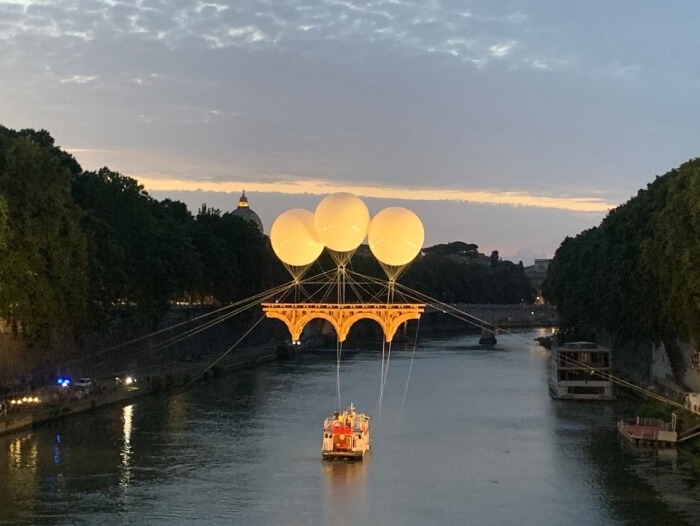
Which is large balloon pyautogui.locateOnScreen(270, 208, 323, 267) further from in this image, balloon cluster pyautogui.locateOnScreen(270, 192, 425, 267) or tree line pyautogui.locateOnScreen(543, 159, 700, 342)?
tree line pyautogui.locateOnScreen(543, 159, 700, 342)

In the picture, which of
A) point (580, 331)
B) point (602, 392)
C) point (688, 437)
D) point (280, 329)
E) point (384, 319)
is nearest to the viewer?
point (384, 319)

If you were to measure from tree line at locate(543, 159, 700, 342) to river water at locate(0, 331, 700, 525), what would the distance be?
3.99 metres

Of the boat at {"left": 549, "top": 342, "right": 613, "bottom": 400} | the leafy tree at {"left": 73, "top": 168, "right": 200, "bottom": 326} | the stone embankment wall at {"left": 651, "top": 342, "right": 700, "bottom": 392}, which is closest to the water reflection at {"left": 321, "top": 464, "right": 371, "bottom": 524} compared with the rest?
the stone embankment wall at {"left": 651, "top": 342, "right": 700, "bottom": 392}

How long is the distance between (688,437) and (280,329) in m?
50.4

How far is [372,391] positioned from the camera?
4862 cm

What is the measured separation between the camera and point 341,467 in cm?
3109

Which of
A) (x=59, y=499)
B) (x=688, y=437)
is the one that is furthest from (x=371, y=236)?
(x=688, y=437)

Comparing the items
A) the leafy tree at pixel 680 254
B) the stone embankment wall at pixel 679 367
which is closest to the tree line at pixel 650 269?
the leafy tree at pixel 680 254

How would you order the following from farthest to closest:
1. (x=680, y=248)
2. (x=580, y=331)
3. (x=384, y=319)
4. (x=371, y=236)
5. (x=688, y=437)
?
(x=580, y=331) → (x=680, y=248) → (x=688, y=437) → (x=384, y=319) → (x=371, y=236)

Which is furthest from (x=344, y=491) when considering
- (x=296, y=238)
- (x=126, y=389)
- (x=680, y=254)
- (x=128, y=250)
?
(x=128, y=250)

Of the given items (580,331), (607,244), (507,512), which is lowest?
(507,512)

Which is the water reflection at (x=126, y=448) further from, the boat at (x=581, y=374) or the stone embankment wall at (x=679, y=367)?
the stone embankment wall at (x=679, y=367)

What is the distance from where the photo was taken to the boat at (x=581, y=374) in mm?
47031

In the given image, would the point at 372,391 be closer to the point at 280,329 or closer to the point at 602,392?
the point at 602,392
